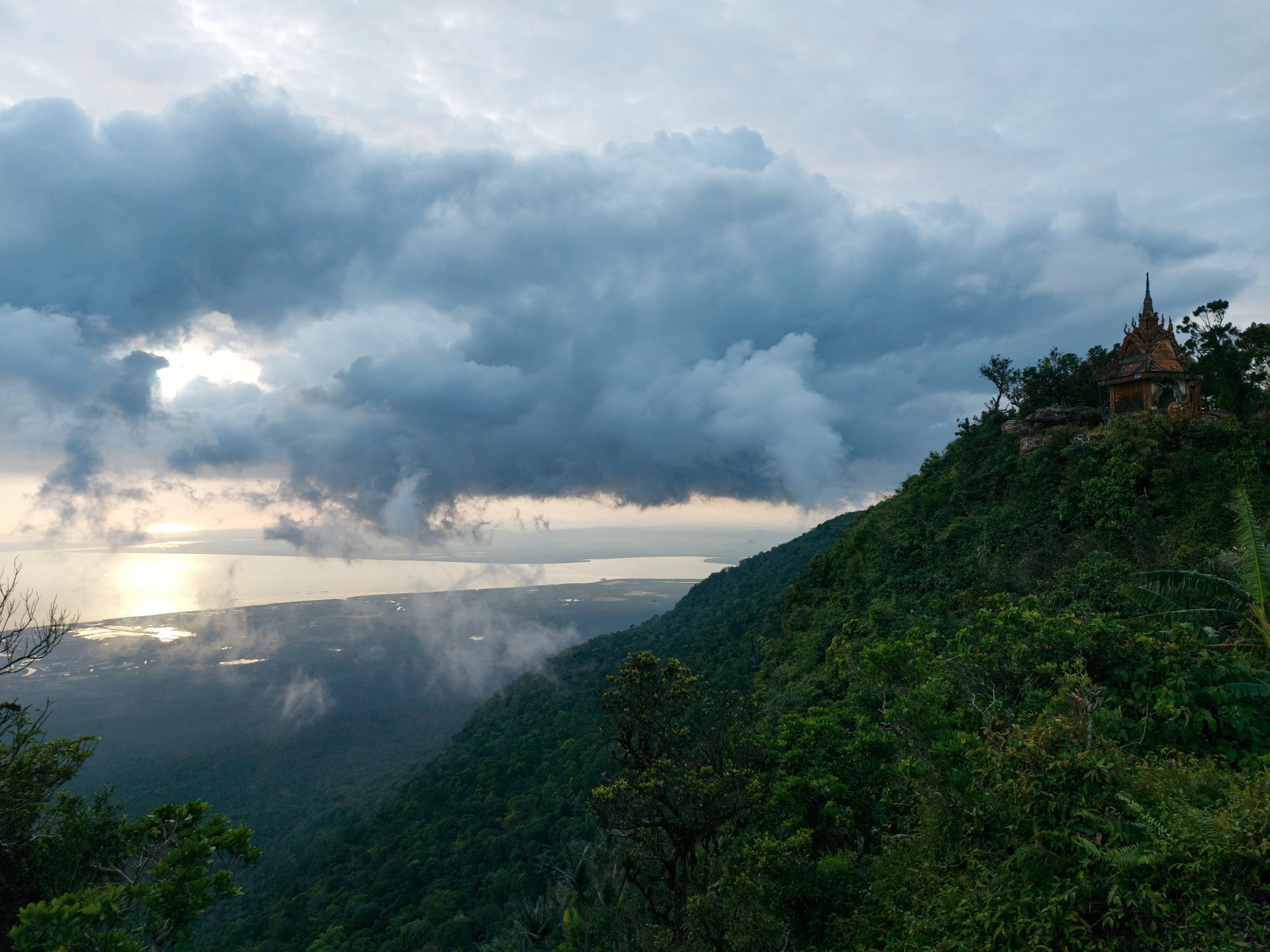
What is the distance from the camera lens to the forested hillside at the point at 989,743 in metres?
8.76

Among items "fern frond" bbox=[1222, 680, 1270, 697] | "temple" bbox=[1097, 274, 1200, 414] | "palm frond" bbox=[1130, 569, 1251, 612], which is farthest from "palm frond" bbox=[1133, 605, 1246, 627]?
"temple" bbox=[1097, 274, 1200, 414]

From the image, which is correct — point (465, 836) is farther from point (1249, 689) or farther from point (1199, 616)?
point (1249, 689)

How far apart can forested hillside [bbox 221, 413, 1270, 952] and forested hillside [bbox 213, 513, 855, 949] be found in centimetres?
1233

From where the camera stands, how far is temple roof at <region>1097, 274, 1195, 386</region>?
3275 centimetres

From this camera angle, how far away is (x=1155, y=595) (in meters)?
16.7

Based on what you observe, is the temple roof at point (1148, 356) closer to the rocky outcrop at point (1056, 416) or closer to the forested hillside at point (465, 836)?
the rocky outcrop at point (1056, 416)

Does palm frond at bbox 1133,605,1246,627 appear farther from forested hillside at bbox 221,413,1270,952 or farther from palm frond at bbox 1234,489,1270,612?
palm frond at bbox 1234,489,1270,612

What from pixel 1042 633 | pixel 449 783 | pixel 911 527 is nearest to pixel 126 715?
pixel 449 783

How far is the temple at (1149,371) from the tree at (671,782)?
2821cm

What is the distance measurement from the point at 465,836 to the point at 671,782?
196 ft

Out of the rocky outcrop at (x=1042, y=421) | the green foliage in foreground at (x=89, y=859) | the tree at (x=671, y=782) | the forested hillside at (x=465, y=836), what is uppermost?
the rocky outcrop at (x=1042, y=421)

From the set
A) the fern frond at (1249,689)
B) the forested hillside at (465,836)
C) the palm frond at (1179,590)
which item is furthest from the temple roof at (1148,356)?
the forested hillside at (465,836)

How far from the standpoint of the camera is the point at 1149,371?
108 ft

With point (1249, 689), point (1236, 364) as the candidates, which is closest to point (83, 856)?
point (1249, 689)
